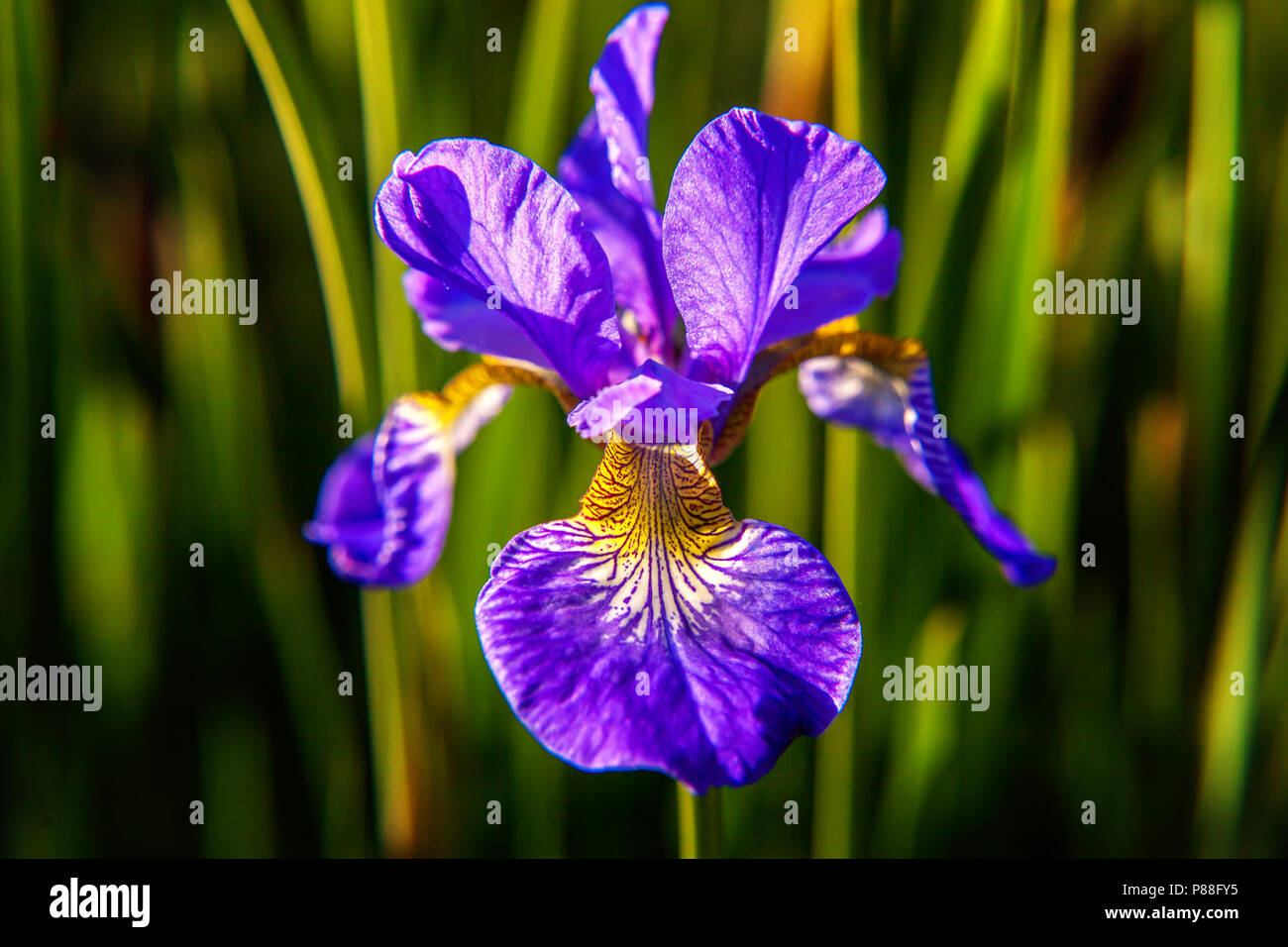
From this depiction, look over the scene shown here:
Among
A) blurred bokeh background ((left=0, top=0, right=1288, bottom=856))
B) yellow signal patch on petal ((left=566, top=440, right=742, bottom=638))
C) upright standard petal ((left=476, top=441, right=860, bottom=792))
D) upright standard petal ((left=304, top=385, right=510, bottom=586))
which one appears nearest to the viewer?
upright standard petal ((left=476, top=441, right=860, bottom=792))

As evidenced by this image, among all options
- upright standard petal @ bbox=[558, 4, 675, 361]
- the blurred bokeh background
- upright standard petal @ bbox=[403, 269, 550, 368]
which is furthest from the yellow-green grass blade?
upright standard petal @ bbox=[558, 4, 675, 361]

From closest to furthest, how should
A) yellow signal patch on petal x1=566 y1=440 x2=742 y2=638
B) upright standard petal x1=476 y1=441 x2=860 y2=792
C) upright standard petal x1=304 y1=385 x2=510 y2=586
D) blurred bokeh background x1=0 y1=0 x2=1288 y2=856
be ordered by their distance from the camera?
1. upright standard petal x1=476 y1=441 x2=860 y2=792
2. yellow signal patch on petal x1=566 y1=440 x2=742 y2=638
3. upright standard petal x1=304 y1=385 x2=510 y2=586
4. blurred bokeh background x1=0 y1=0 x2=1288 y2=856

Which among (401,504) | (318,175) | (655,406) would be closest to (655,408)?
(655,406)

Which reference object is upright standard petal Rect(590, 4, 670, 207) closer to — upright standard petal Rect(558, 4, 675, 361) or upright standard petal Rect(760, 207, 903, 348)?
upright standard petal Rect(558, 4, 675, 361)
